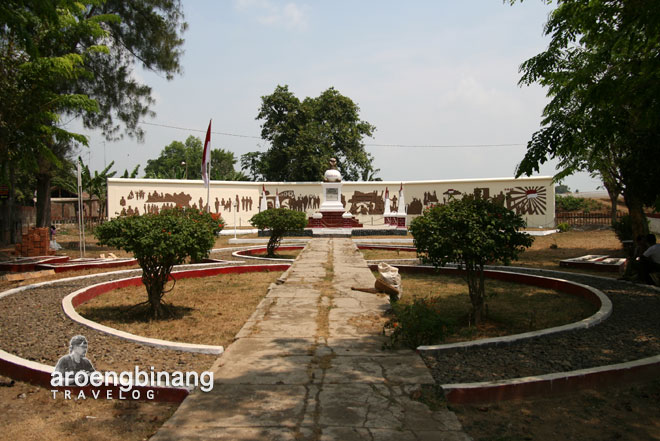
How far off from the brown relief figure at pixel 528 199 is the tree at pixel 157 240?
934 inches

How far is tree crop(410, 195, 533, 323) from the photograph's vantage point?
5.68m

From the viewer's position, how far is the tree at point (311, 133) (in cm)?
3522

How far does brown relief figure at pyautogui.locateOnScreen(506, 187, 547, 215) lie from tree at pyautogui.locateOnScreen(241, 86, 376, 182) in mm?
12565

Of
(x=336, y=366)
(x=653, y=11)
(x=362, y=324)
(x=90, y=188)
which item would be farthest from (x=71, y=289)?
(x=90, y=188)

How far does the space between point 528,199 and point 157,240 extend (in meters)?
25.2

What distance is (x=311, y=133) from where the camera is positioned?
3509 cm

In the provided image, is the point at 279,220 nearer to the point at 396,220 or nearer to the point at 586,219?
the point at 396,220

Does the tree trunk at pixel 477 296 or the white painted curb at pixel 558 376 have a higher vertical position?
the tree trunk at pixel 477 296

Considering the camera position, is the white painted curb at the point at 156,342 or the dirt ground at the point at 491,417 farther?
the white painted curb at the point at 156,342

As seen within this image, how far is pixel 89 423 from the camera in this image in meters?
3.18

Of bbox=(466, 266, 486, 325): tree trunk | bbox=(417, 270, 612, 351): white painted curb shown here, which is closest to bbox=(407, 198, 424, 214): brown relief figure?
bbox=(417, 270, 612, 351): white painted curb

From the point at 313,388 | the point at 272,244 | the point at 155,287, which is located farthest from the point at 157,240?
the point at 272,244

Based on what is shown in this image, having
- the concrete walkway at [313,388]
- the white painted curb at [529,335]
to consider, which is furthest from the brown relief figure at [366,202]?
the concrete walkway at [313,388]

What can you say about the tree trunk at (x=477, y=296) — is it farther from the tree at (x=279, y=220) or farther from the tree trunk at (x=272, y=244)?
the tree trunk at (x=272, y=244)
